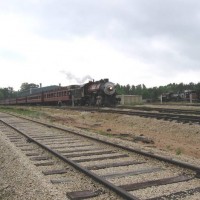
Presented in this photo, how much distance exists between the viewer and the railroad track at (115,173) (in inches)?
239

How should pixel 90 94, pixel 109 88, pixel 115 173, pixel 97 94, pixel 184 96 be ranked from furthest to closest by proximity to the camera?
1. pixel 184 96
2. pixel 90 94
3. pixel 97 94
4. pixel 109 88
5. pixel 115 173

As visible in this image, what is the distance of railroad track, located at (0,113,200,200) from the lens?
6.07m

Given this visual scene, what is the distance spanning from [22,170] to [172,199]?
384 cm

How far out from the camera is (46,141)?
13.1 meters

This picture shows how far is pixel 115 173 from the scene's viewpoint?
7480 millimetres

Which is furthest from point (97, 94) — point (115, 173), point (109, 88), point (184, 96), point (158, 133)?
point (115, 173)

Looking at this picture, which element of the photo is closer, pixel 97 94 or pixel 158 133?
pixel 158 133

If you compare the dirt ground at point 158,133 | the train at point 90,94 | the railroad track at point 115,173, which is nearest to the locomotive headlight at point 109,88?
the train at point 90,94

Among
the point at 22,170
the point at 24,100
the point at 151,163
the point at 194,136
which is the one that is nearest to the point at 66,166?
the point at 22,170

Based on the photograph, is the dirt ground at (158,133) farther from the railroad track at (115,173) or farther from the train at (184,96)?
the train at (184,96)

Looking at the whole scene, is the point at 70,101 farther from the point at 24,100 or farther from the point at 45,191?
the point at 45,191

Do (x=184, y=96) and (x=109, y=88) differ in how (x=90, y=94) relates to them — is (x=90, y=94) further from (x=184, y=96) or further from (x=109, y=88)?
(x=184, y=96)

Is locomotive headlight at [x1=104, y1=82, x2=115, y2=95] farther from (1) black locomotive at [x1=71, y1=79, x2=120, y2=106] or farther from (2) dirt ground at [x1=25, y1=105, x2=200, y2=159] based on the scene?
(2) dirt ground at [x1=25, y1=105, x2=200, y2=159]

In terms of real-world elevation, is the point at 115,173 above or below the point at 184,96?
below
